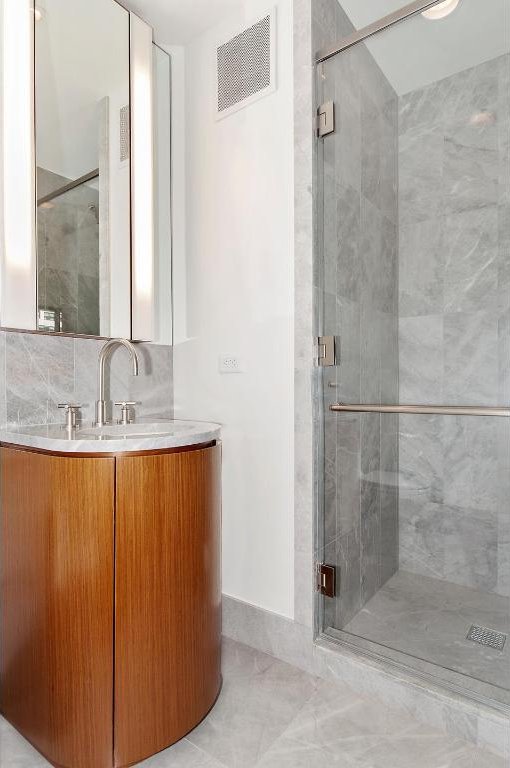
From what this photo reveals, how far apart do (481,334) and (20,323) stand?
4.72 feet

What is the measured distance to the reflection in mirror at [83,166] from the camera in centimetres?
147

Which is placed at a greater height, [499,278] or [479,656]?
[499,278]

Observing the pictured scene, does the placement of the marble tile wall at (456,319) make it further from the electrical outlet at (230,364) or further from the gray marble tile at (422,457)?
the electrical outlet at (230,364)

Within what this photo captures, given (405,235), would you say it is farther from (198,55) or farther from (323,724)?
(323,724)

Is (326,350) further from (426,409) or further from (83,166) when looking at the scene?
(83,166)

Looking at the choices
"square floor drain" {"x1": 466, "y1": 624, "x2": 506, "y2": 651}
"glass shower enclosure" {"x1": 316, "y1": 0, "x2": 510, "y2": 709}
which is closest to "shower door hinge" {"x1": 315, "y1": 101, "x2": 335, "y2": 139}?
"glass shower enclosure" {"x1": 316, "y1": 0, "x2": 510, "y2": 709}

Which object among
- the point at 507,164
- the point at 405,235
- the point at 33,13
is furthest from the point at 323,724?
the point at 33,13

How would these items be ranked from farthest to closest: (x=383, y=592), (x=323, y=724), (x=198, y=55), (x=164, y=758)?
(x=198, y=55) → (x=383, y=592) → (x=323, y=724) → (x=164, y=758)

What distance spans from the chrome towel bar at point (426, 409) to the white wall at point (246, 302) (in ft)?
0.63

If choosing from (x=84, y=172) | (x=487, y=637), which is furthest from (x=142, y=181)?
(x=487, y=637)

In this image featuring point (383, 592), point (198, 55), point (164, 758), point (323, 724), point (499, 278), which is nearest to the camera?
point (164, 758)

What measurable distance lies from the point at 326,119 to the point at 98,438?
1243 millimetres

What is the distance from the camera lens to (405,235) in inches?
62.6

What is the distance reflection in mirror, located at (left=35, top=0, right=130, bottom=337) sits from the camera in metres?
1.47
